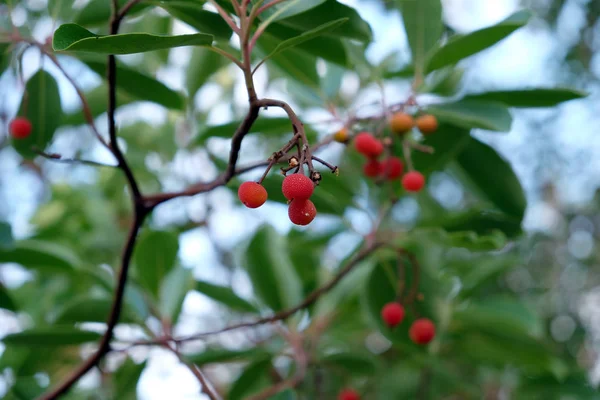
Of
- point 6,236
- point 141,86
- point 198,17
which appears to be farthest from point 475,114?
point 6,236

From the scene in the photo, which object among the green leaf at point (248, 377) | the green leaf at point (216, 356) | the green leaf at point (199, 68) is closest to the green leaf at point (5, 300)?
the green leaf at point (216, 356)

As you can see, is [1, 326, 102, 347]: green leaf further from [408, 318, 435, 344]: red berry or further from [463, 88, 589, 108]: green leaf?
[463, 88, 589, 108]: green leaf

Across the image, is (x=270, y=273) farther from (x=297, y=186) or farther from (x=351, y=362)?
(x=297, y=186)

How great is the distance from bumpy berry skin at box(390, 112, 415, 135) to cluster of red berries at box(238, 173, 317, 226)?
0.66 metres

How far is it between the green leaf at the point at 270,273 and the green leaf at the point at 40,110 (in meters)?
0.76

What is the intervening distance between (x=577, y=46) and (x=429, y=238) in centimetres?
403

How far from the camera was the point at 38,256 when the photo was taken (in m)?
1.72

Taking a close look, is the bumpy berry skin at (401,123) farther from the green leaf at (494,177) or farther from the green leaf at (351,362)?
the green leaf at (351,362)

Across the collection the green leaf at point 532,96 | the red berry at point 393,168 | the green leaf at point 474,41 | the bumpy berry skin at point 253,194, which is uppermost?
the bumpy berry skin at point 253,194

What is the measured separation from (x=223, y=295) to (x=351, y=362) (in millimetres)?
577

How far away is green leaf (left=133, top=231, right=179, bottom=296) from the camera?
1841 mm

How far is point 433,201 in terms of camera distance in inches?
99.7

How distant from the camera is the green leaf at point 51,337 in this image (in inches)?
61.5

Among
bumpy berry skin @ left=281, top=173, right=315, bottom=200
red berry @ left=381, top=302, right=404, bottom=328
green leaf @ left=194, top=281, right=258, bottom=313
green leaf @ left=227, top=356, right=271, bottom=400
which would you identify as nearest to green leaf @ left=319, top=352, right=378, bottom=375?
green leaf @ left=227, top=356, right=271, bottom=400
